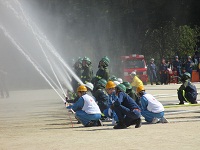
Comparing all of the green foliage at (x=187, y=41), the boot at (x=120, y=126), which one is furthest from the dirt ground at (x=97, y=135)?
the green foliage at (x=187, y=41)

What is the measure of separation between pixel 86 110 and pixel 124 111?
1.26 m

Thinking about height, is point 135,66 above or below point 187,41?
below

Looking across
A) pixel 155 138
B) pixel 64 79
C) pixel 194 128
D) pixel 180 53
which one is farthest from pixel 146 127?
pixel 180 53

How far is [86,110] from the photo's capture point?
17703 millimetres

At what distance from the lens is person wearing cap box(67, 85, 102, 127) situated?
17.5m

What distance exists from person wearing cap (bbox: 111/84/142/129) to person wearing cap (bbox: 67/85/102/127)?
2.69 ft

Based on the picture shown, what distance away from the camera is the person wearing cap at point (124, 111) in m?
16.8

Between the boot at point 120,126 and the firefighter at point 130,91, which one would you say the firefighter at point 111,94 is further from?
the firefighter at point 130,91

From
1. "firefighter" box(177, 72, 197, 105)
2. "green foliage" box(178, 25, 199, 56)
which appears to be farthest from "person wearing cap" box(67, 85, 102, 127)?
"green foliage" box(178, 25, 199, 56)

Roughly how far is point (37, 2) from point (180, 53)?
93.1ft

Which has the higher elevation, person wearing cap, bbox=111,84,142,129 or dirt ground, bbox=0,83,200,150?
person wearing cap, bbox=111,84,142,129

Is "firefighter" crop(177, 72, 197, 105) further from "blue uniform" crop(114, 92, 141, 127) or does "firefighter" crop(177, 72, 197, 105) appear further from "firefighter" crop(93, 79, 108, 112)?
"blue uniform" crop(114, 92, 141, 127)

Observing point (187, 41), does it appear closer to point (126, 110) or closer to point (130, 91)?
point (130, 91)

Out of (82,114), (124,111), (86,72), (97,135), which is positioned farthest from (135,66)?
(97,135)
